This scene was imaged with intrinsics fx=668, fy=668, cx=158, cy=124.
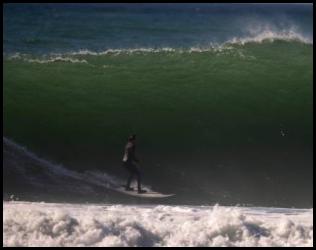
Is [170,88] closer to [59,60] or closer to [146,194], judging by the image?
[59,60]

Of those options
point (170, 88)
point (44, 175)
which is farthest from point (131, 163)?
point (170, 88)

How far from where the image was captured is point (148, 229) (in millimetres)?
9219

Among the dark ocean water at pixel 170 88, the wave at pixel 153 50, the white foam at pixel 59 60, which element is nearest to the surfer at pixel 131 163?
the dark ocean water at pixel 170 88

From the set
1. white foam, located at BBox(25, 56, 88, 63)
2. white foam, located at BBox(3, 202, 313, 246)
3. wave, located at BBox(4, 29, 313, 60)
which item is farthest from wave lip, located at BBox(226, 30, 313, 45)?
white foam, located at BBox(3, 202, 313, 246)

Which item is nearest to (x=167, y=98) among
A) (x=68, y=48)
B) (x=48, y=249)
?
(x=68, y=48)

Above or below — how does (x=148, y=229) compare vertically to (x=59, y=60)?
below

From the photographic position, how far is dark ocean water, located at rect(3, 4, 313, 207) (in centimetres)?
1220

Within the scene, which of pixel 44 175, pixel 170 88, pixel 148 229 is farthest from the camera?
pixel 170 88

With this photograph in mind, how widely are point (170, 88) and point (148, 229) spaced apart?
403 cm

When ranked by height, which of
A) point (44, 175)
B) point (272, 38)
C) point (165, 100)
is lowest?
point (44, 175)

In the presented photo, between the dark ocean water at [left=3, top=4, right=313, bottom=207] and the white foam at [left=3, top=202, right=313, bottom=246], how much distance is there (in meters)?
2.55

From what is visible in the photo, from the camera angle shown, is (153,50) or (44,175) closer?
(44,175)

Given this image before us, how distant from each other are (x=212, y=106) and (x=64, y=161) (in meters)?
2.98

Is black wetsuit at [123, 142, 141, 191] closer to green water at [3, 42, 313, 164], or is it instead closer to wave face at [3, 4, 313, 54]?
green water at [3, 42, 313, 164]
